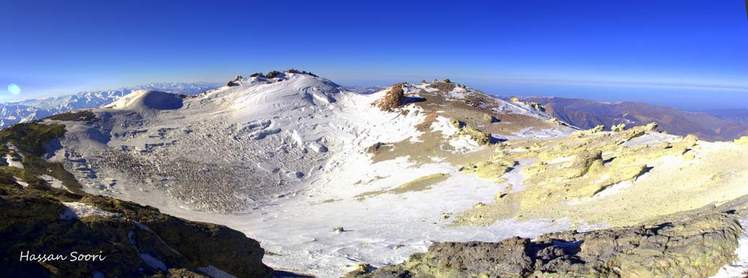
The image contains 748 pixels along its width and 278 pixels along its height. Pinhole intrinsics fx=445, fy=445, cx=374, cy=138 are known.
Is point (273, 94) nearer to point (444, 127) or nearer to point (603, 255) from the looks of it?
point (444, 127)

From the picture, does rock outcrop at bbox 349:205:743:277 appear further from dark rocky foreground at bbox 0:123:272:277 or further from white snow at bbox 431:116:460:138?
white snow at bbox 431:116:460:138

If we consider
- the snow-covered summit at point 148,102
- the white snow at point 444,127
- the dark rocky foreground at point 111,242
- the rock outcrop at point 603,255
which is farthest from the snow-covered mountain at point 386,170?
the dark rocky foreground at point 111,242

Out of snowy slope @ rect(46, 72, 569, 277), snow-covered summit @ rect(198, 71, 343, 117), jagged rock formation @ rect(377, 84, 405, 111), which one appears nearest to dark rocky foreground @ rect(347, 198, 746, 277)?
snowy slope @ rect(46, 72, 569, 277)

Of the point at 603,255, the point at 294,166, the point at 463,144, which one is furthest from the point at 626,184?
the point at 294,166

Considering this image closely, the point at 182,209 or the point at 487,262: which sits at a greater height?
the point at 487,262

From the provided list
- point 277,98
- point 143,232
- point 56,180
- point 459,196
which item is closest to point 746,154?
point 459,196

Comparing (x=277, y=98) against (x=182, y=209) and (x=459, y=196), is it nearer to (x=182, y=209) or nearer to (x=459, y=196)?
(x=182, y=209)
